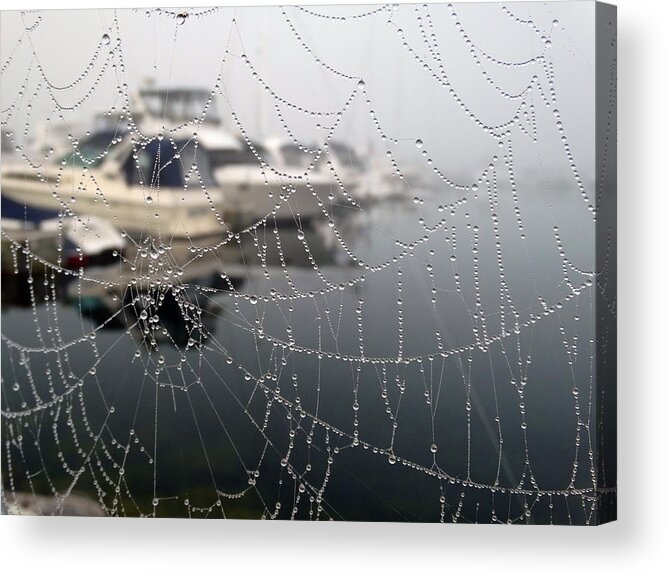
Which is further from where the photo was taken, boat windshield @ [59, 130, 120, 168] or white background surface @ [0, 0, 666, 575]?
boat windshield @ [59, 130, 120, 168]

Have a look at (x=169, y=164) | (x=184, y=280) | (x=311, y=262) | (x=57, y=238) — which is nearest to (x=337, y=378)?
(x=311, y=262)

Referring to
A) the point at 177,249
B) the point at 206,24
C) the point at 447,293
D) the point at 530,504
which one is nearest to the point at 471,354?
the point at 447,293

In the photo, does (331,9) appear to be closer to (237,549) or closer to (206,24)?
(206,24)

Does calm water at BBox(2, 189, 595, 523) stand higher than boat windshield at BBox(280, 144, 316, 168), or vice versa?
boat windshield at BBox(280, 144, 316, 168)

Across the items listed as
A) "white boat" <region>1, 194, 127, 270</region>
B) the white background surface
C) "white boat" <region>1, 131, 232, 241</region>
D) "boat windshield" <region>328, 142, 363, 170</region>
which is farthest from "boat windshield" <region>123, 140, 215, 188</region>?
the white background surface

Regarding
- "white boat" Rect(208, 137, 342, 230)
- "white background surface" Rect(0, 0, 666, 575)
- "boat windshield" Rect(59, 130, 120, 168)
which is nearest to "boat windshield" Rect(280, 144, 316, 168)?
"white boat" Rect(208, 137, 342, 230)

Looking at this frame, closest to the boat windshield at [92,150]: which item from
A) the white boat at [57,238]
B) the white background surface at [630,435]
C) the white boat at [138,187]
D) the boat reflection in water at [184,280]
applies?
the white boat at [138,187]

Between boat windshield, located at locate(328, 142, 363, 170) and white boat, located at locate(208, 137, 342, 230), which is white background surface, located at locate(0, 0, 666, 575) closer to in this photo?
boat windshield, located at locate(328, 142, 363, 170)
